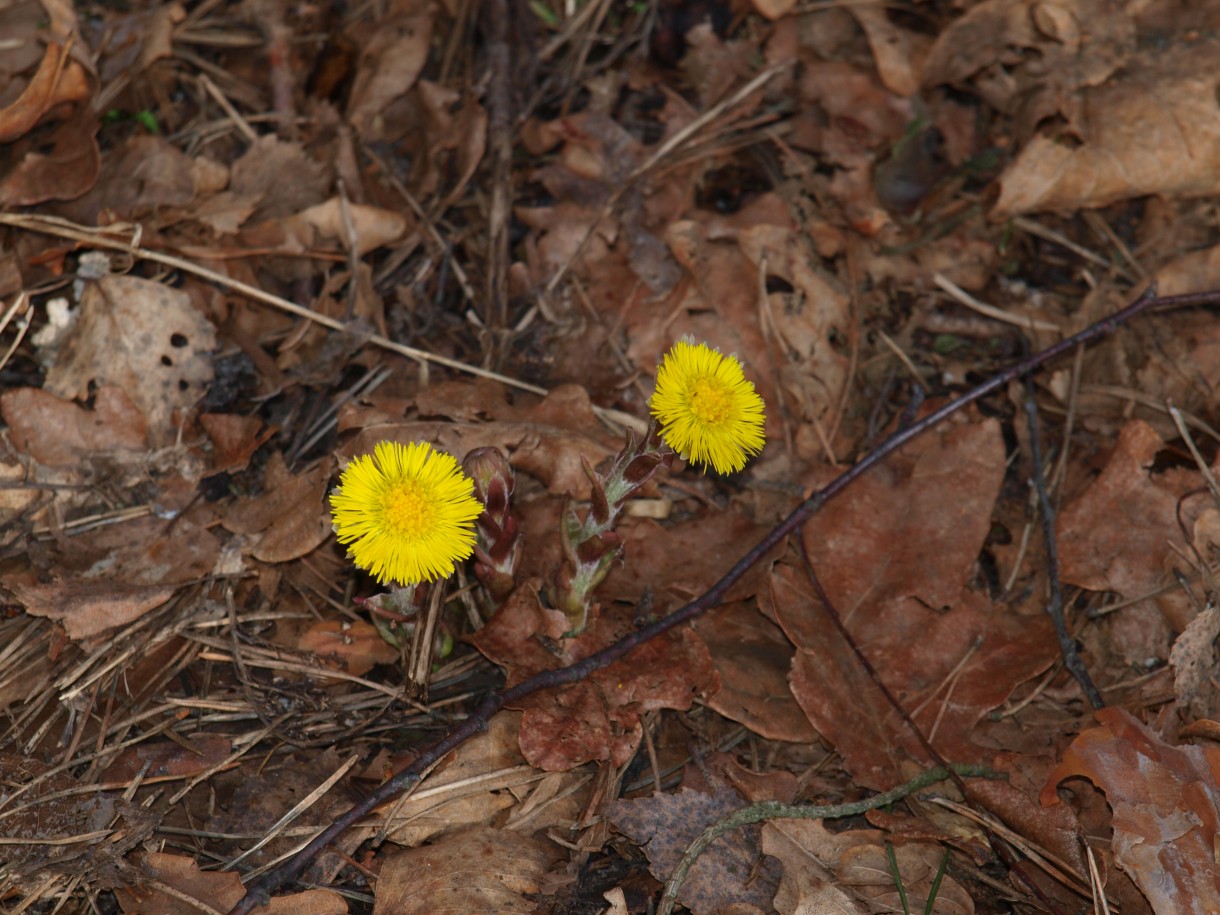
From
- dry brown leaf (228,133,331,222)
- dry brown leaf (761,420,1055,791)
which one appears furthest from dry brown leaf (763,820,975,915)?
dry brown leaf (228,133,331,222)

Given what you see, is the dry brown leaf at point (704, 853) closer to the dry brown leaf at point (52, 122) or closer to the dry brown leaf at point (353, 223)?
the dry brown leaf at point (353, 223)

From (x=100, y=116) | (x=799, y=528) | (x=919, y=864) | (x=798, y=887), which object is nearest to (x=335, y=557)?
(x=799, y=528)

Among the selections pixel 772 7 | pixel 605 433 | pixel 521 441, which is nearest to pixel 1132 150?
pixel 772 7

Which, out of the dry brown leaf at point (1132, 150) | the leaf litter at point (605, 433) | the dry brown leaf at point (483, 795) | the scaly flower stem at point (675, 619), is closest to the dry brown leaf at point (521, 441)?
the leaf litter at point (605, 433)

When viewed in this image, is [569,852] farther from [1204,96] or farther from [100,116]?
[1204,96]

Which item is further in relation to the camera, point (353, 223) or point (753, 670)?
point (353, 223)

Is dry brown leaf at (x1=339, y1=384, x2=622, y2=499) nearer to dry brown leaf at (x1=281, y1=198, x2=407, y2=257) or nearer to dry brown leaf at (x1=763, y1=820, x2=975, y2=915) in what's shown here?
dry brown leaf at (x1=281, y1=198, x2=407, y2=257)

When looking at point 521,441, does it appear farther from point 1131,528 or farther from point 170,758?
point 1131,528
